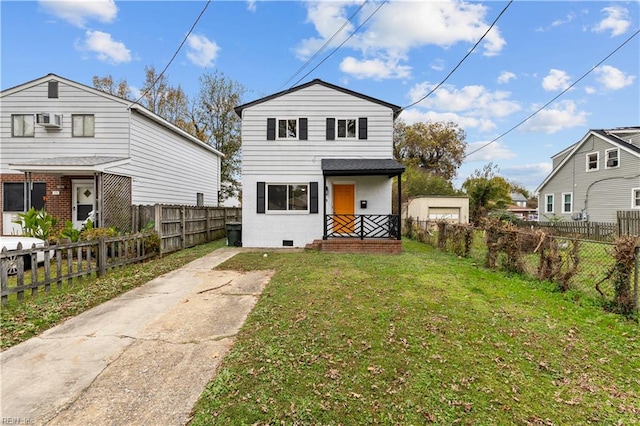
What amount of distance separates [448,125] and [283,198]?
33585mm

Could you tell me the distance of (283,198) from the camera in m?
12.3

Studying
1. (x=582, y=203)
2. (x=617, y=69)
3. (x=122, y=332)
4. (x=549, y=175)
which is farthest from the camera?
(x=549, y=175)

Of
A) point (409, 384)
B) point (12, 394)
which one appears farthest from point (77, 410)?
point (409, 384)

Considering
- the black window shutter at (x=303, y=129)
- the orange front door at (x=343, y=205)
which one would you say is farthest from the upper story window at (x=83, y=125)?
the orange front door at (x=343, y=205)

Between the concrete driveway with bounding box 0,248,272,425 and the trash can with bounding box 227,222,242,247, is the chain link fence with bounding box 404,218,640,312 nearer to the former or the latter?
the concrete driveway with bounding box 0,248,272,425

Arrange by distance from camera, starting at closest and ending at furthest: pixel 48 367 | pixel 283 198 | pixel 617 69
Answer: pixel 48 367 < pixel 617 69 < pixel 283 198

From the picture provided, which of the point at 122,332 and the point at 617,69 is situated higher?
the point at 617,69

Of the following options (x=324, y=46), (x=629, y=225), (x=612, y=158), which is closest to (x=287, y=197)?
(x=324, y=46)

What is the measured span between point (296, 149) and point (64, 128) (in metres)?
8.75

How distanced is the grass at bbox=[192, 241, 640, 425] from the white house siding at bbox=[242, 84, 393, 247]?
20.6ft

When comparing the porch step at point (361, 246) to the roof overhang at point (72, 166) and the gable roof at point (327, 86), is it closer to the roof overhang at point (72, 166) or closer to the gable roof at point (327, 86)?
the gable roof at point (327, 86)

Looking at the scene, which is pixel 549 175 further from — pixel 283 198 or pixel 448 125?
pixel 283 198

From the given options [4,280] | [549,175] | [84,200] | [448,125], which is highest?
[448,125]

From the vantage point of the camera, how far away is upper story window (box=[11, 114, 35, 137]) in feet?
38.7
